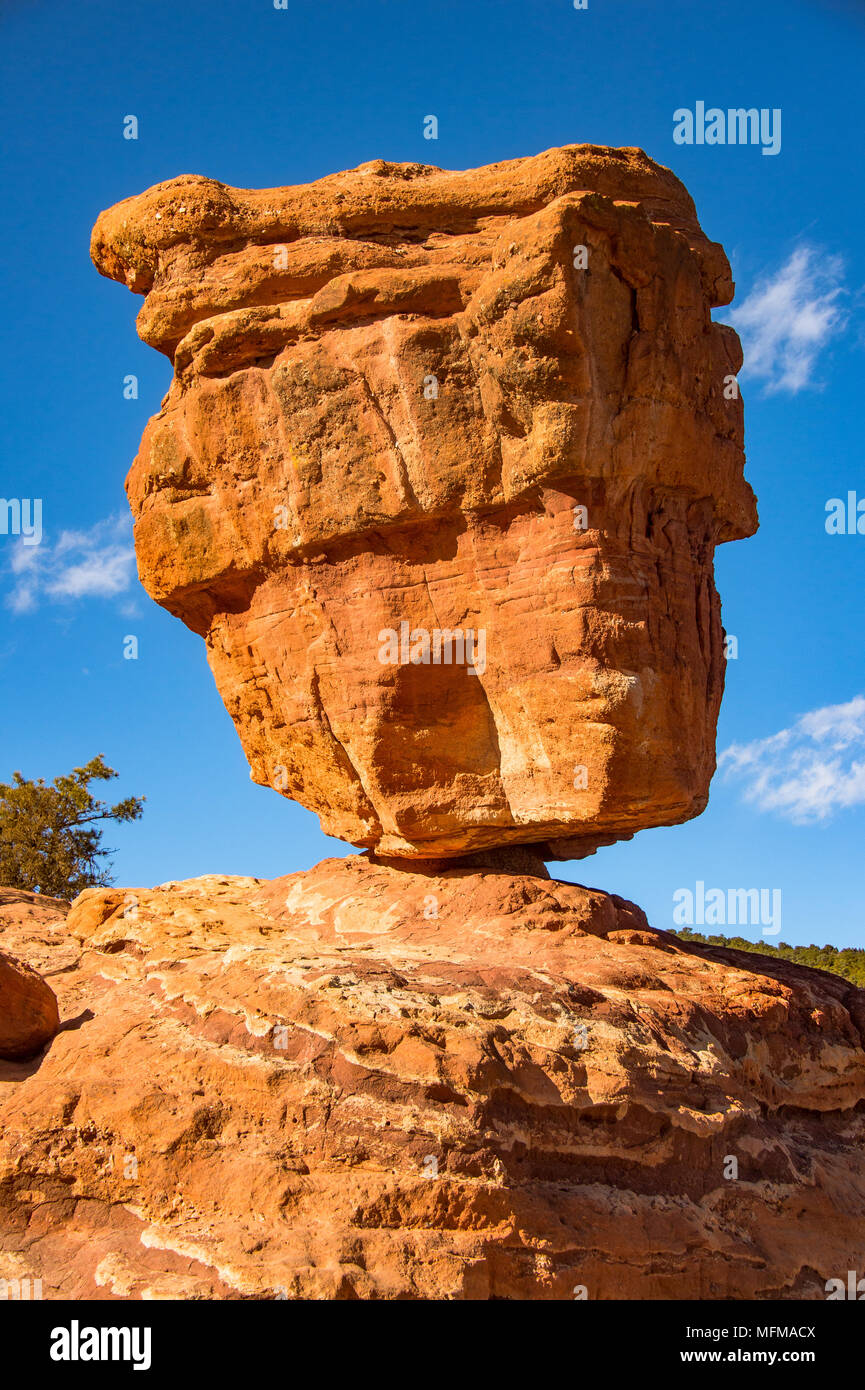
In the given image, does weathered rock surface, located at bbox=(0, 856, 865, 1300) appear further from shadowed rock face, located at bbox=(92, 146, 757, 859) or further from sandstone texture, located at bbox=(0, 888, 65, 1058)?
shadowed rock face, located at bbox=(92, 146, 757, 859)

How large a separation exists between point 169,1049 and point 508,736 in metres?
4.05

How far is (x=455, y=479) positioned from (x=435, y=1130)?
5567 mm

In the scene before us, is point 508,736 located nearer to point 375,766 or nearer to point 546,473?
point 375,766

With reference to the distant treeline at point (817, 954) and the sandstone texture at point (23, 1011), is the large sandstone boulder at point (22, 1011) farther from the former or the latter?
the distant treeline at point (817, 954)

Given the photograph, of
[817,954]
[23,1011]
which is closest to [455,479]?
[23,1011]

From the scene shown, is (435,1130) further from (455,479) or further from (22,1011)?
(455,479)

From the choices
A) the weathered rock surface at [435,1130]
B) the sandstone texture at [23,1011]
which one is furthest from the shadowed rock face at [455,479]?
the sandstone texture at [23,1011]

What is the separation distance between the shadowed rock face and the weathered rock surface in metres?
1.60

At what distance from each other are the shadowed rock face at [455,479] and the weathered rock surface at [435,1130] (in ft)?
5.26

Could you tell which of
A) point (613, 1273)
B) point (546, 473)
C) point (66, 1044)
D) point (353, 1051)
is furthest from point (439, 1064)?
point (546, 473)

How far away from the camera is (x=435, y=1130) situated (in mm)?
7613

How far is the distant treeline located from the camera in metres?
25.0

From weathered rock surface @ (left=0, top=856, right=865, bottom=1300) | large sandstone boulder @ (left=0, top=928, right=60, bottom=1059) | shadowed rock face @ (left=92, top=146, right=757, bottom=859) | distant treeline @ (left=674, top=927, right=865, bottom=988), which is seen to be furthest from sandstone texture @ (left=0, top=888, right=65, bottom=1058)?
distant treeline @ (left=674, top=927, right=865, bottom=988)

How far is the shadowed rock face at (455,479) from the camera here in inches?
402
